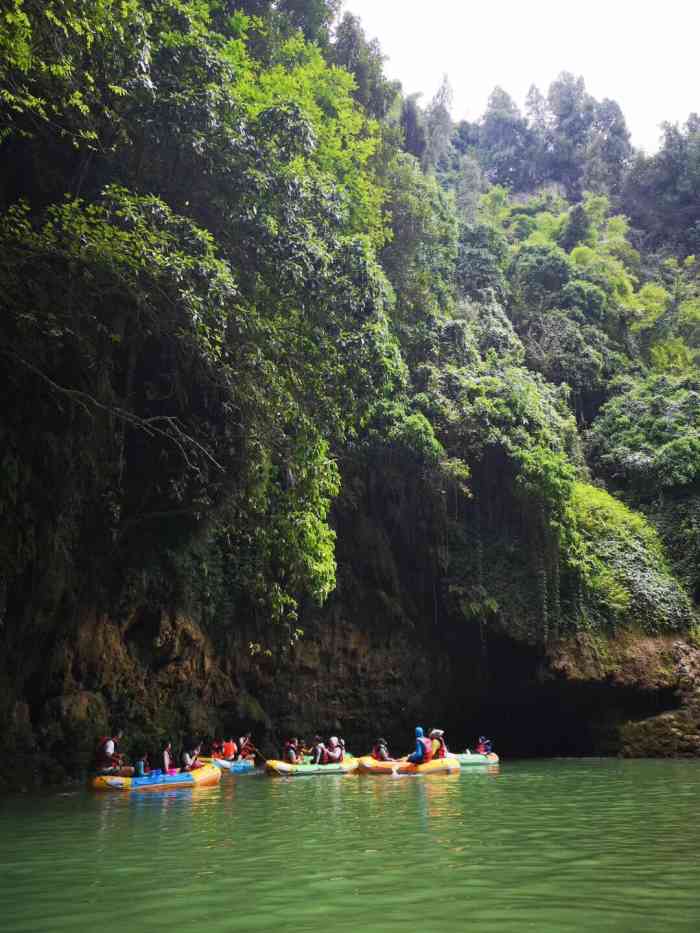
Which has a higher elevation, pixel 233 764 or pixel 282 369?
pixel 282 369

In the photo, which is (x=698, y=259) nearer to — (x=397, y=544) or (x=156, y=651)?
(x=397, y=544)

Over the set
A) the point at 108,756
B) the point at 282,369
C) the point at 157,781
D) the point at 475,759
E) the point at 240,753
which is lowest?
the point at 157,781

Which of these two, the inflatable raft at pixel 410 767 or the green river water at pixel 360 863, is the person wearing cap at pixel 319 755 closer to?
the inflatable raft at pixel 410 767

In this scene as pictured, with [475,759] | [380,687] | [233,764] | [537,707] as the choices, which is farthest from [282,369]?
[537,707]

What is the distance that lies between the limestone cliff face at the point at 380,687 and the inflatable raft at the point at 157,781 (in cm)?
163

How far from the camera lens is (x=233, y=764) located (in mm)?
15906

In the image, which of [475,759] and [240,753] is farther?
[240,753]

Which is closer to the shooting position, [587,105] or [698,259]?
[698,259]

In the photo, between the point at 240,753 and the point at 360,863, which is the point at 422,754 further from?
the point at 360,863

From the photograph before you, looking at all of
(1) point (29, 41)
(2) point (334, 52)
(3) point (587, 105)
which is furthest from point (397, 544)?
(3) point (587, 105)

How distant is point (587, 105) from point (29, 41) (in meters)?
50.5

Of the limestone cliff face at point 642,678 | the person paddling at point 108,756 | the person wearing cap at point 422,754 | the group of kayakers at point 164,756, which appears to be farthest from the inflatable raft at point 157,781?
the limestone cliff face at point 642,678

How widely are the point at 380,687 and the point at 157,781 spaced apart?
25.5 feet

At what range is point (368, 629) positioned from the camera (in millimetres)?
19375
